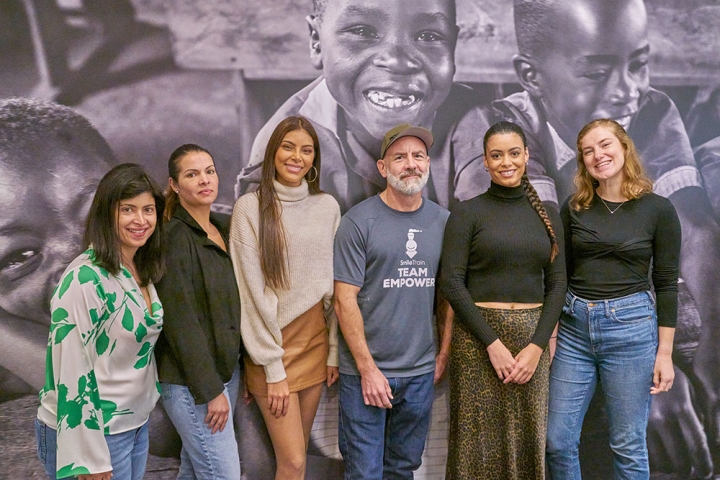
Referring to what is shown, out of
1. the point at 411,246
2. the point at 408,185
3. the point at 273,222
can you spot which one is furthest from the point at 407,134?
the point at 273,222

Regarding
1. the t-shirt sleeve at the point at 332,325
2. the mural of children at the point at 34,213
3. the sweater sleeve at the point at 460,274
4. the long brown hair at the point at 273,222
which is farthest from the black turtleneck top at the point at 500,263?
the mural of children at the point at 34,213

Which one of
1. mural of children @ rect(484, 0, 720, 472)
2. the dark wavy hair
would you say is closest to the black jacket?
the dark wavy hair

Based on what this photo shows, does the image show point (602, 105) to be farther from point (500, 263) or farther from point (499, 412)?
point (499, 412)

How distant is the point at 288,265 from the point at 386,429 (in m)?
0.89

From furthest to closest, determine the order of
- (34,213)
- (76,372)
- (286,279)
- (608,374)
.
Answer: (34,213)
(608,374)
(286,279)
(76,372)

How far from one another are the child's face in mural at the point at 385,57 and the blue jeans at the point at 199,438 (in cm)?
160

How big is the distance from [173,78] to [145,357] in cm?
150

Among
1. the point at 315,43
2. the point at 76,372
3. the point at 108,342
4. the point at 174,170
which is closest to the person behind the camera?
the point at 76,372

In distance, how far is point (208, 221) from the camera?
6.96 ft

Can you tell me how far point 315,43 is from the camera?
264 cm

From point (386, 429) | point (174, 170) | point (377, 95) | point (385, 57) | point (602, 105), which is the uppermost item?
point (385, 57)

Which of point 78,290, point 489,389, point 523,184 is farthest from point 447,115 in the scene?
point 78,290

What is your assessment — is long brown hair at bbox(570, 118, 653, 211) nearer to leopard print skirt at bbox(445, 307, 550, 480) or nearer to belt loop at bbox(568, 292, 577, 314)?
belt loop at bbox(568, 292, 577, 314)

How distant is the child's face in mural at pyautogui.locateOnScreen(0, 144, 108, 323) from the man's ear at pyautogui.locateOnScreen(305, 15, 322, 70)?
4.32 ft
